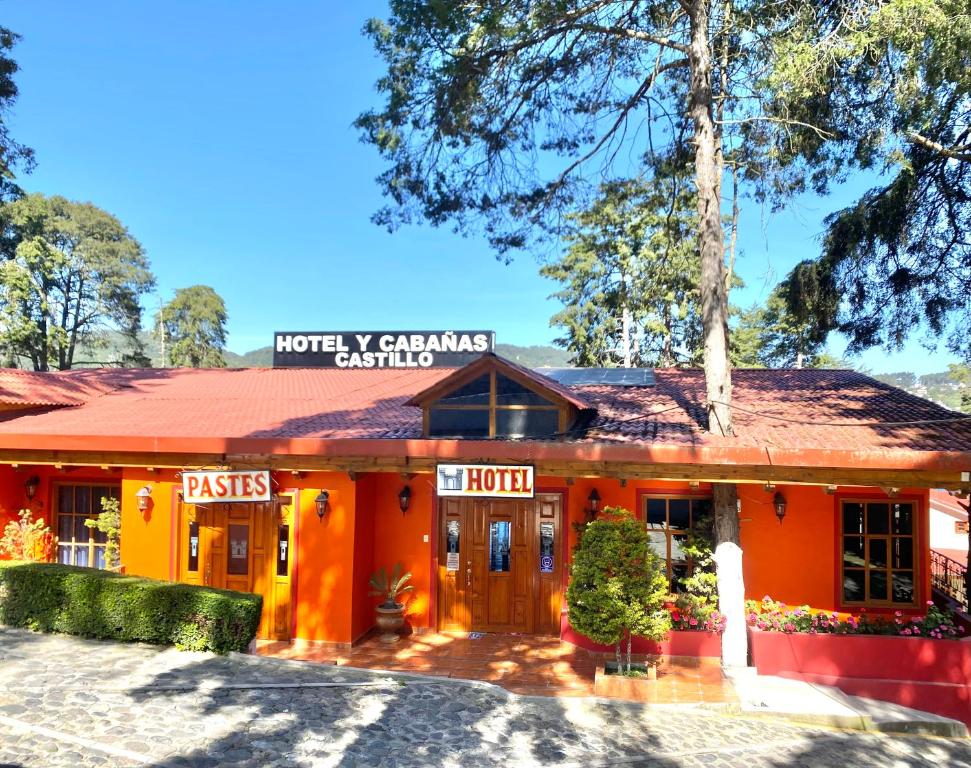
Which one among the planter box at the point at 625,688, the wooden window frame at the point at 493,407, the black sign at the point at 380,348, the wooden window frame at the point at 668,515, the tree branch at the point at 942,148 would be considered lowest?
the planter box at the point at 625,688

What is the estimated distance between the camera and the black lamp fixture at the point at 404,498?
995cm

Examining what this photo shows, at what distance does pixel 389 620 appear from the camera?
31.4ft

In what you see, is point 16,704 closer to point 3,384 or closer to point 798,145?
point 3,384

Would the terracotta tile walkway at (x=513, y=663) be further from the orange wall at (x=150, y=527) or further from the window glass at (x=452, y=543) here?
the orange wall at (x=150, y=527)

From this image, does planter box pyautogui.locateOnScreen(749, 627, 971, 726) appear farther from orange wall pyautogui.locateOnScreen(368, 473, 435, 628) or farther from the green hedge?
the green hedge

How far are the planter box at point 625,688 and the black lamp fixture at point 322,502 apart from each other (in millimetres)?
4391

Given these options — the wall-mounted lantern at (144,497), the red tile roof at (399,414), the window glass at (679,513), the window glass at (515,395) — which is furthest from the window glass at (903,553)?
the wall-mounted lantern at (144,497)

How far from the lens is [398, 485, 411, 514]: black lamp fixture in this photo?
995 cm

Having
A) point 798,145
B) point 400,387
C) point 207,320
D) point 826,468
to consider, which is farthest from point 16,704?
point 207,320

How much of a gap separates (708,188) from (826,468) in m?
3.79

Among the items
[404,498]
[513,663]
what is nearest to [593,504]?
[513,663]

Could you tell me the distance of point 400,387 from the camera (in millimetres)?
12891

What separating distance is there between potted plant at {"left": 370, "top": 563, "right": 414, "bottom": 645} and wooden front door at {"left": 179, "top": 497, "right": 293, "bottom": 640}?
133cm

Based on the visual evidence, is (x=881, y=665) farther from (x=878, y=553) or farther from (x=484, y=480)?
(x=484, y=480)
